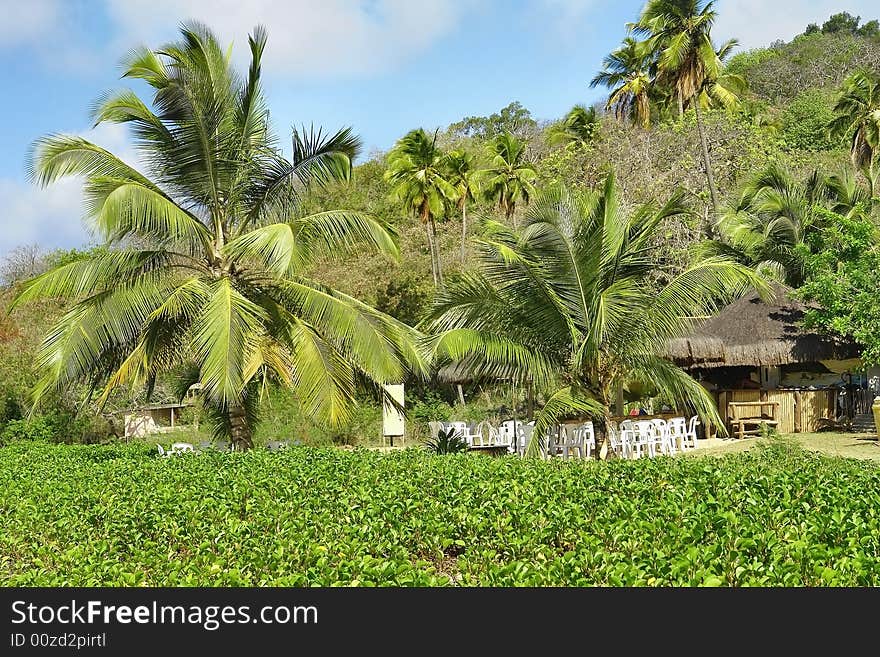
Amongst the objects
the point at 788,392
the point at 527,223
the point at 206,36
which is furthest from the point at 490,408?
the point at 206,36

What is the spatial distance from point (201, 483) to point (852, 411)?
1689 centimetres

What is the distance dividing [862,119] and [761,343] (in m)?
14.0

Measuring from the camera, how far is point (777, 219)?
22.4 metres

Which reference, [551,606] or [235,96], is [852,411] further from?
[551,606]

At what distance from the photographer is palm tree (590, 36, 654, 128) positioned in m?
32.4

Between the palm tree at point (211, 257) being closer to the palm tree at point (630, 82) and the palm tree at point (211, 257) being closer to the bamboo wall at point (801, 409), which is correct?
the bamboo wall at point (801, 409)

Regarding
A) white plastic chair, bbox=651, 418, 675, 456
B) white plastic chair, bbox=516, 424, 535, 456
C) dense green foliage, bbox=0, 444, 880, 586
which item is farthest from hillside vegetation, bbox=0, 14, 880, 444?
dense green foliage, bbox=0, 444, 880, 586

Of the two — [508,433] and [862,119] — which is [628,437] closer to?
[508,433]

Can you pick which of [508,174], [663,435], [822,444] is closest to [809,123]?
[508,174]

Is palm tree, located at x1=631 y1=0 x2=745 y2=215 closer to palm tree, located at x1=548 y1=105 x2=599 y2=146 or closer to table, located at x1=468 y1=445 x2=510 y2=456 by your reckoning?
palm tree, located at x1=548 y1=105 x2=599 y2=146

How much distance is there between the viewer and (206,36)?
11.9 meters

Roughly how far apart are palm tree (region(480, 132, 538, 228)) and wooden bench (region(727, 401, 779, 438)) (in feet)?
48.5

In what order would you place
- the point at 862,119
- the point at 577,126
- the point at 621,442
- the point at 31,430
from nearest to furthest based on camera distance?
1. the point at 621,442
2. the point at 31,430
3. the point at 862,119
4. the point at 577,126

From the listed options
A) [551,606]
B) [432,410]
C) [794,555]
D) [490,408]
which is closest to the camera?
[551,606]
